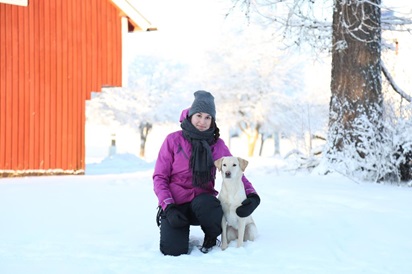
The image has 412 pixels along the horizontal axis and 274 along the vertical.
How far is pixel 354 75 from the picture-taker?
916cm

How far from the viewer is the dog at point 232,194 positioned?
12.7 ft

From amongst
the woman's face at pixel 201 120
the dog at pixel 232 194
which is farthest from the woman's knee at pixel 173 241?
the woman's face at pixel 201 120

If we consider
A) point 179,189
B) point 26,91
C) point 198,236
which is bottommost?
point 198,236

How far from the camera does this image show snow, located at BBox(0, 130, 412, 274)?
11.4 feet

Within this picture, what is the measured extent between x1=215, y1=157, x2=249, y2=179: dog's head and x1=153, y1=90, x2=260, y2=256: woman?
13 cm

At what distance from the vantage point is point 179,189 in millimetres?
4090

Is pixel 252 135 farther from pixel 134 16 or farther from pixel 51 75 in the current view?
pixel 51 75

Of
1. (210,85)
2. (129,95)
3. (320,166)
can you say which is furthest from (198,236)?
(129,95)

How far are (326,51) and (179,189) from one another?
837cm

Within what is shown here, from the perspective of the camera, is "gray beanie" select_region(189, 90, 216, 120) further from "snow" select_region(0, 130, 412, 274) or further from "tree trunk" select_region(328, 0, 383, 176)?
→ "tree trunk" select_region(328, 0, 383, 176)

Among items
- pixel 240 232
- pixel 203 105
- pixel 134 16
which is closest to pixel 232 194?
pixel 240 232

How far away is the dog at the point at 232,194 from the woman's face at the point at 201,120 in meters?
0.35

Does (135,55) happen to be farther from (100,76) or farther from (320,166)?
(320,166)

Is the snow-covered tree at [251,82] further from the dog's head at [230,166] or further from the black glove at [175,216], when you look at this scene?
the black glove at [175,216]
